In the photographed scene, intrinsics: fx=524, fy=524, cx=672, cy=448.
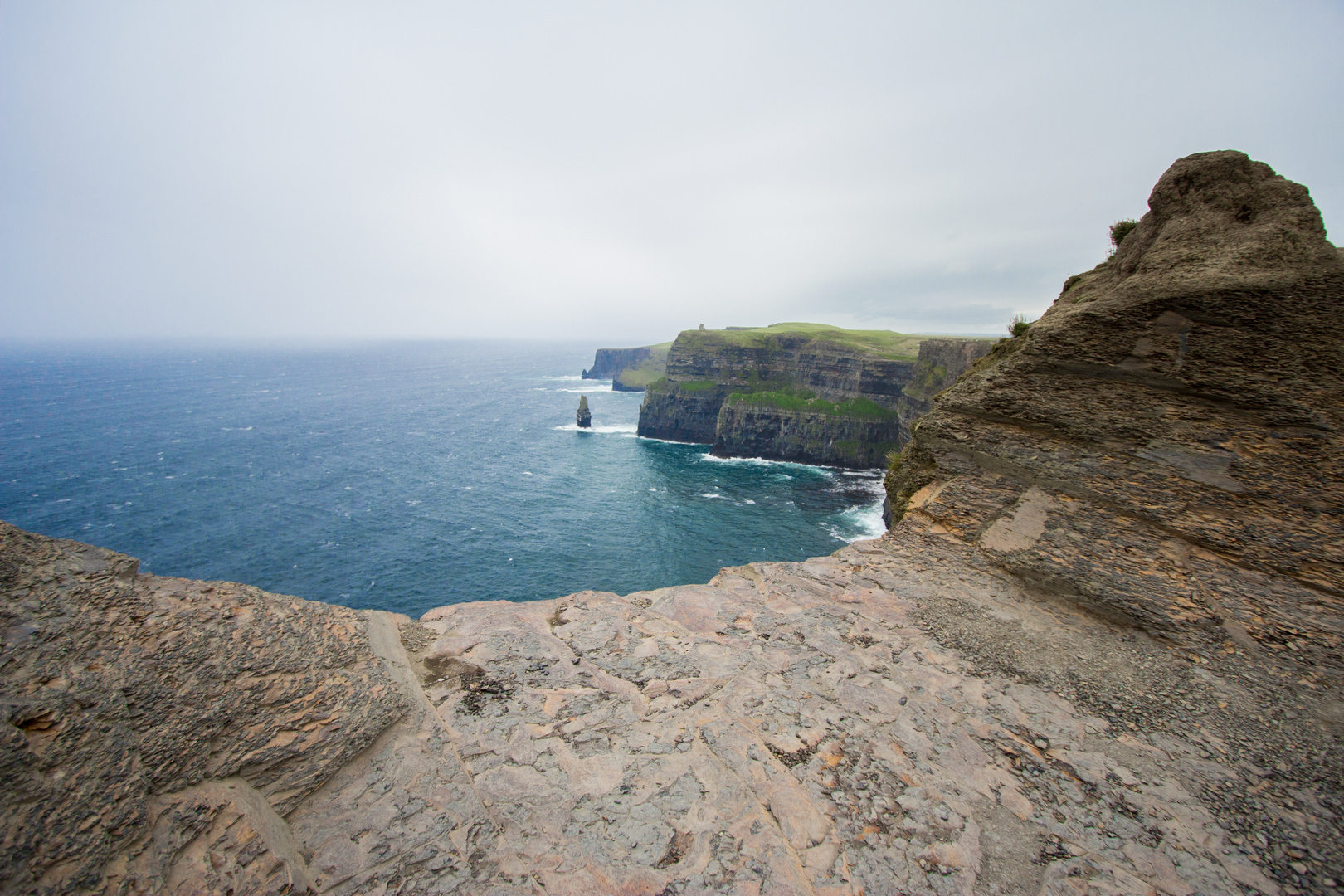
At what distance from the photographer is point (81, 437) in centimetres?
7619

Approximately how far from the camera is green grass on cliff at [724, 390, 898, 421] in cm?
8300

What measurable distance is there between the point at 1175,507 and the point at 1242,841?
556 centimetres

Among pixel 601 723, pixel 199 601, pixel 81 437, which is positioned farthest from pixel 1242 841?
pixel 81 437

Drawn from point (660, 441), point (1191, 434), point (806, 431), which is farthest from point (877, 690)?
point (660, 441)

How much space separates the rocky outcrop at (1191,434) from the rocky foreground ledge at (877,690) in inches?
1.8

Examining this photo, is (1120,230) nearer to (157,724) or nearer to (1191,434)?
(1191,434)

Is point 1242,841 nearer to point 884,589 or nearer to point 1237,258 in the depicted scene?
point 884,589

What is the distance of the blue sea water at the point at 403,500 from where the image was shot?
1606 inches

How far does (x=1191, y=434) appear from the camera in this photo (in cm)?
910

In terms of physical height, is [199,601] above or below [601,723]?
above

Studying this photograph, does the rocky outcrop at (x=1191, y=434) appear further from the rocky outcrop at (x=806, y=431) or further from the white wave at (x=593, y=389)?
the white wave at (x=593, y=389)

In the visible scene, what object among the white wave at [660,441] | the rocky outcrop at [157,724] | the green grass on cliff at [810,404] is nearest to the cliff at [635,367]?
the white wave at [660,441]

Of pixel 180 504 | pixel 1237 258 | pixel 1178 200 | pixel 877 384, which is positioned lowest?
pixel 180 504

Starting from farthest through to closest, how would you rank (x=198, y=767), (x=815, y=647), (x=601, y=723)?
(x=815, y=647)
(x=601, y=723)
(x=198, y=767)
